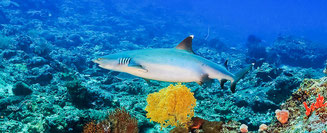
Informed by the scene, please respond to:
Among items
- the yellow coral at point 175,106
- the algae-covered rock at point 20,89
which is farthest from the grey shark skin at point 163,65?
the algae-covered rock at point 20,89

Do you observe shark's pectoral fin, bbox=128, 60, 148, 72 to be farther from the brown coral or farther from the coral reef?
the coral reef

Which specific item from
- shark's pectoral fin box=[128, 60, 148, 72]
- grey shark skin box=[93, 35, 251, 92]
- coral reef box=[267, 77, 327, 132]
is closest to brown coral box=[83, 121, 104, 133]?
grey shark skin box=[93, 35, 251, 92]

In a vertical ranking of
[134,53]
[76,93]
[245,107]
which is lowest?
[245,107]

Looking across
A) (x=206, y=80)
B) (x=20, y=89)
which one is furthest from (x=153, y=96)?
(x=20, y=89)

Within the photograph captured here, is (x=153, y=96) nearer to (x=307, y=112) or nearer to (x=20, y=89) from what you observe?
(x=307, y=112)

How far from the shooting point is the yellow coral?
12.6 feet

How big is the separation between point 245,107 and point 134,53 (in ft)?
19.3

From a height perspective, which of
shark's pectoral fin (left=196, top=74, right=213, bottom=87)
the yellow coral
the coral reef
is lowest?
the yellow coral

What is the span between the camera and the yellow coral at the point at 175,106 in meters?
3.85

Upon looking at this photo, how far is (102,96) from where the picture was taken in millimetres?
5871

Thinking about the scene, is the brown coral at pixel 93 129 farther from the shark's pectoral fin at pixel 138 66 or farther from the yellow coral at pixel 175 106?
the shark's pectoral fin at pixel 138 66

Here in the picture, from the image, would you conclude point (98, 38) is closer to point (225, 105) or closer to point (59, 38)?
point (59, 38)

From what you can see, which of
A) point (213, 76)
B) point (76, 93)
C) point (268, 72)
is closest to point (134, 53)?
point (213, 76)

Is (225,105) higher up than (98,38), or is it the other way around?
(98,38)
